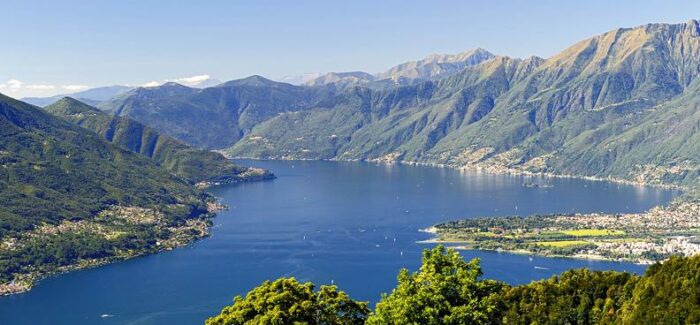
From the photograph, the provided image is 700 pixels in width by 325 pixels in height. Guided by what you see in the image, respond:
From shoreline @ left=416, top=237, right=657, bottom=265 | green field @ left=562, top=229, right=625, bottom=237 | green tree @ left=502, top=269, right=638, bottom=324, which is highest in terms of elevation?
green tree @ left=502, top=269, right=638, bottom=324

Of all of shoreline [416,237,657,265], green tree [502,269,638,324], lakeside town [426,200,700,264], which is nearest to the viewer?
green tree [502,269,638,324]

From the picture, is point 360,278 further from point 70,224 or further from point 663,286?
point 663,286

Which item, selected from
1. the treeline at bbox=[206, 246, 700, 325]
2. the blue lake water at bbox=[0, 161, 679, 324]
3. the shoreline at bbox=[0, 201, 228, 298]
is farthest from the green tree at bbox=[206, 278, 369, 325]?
the shoreline at bbox=[0, 201, 228, 298]

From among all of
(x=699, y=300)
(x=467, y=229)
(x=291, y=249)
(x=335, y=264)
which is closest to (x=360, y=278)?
(x=335, y=264)

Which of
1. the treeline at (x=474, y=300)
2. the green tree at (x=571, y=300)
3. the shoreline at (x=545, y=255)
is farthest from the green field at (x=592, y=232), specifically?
the treeline at (x=474, y=300)

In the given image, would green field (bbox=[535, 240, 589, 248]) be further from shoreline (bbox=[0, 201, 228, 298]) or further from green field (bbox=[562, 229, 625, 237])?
shoreline (bbox=[0, 201, 228, 298])

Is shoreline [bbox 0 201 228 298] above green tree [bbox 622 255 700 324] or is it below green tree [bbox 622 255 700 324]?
below

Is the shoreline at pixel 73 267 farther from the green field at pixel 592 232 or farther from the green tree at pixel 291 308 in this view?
the green tree at pixel 291 308
